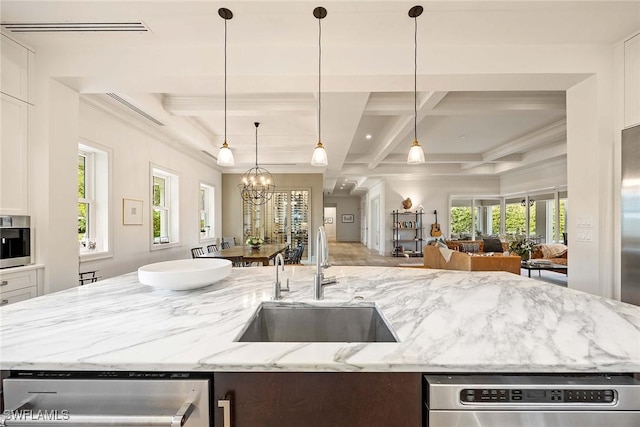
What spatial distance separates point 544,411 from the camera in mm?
846

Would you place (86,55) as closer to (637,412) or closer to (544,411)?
(544,411)

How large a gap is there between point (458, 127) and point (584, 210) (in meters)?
3.03

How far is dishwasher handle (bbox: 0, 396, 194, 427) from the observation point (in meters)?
0.81

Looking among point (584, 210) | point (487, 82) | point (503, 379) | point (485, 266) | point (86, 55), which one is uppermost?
point (86, 55)

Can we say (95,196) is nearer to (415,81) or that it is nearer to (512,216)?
Result: (415,81)

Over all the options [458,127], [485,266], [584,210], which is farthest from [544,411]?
[458,127]

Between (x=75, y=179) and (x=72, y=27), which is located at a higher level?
(x=72, y=27)

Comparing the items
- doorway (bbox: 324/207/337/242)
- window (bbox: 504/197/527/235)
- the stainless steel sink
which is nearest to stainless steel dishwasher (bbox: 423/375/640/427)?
the stainless steel sink

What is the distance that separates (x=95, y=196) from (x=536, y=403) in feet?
14.9

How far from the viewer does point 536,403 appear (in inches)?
33.5

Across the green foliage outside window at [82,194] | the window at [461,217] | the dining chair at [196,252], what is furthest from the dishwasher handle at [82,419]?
the window at [461,217]

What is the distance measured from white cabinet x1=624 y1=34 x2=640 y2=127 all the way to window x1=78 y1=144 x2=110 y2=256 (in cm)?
528

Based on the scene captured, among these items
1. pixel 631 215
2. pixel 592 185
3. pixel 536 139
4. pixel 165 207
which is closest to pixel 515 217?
pixel 536 139

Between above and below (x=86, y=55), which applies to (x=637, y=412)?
below
